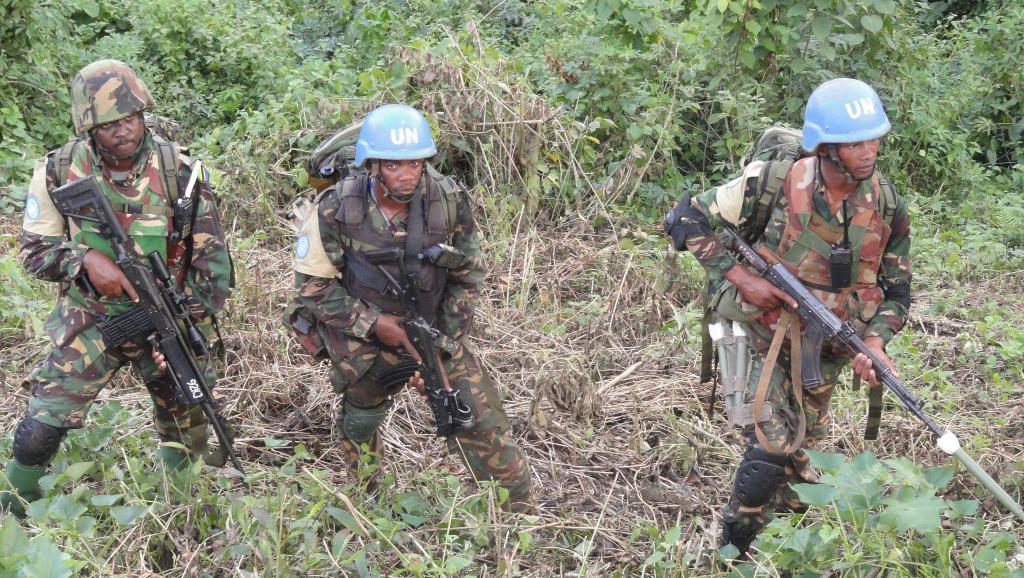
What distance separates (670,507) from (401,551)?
141 cm

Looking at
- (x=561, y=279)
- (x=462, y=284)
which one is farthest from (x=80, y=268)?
(x=561, y=279)

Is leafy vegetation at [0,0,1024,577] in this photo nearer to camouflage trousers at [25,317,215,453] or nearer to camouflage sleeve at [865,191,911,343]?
camouflage trousers at [25,317,215,453]

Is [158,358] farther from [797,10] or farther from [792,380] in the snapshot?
[797,10]

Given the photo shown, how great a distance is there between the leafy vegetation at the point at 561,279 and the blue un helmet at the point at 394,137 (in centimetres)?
127

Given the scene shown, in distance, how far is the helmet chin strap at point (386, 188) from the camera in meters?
4.02

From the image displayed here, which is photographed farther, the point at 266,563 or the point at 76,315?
the point at 76,315

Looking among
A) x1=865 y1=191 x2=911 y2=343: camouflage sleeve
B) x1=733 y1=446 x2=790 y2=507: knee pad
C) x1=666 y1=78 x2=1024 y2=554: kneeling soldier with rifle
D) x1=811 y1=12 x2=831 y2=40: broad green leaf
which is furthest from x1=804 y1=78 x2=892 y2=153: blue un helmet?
x1=811 y1=12 x2=831 y2=40: broad green leaf

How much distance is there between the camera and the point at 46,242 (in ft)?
13.3

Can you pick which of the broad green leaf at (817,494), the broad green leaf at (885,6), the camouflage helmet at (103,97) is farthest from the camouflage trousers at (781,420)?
the broad green leaf at (885,6)

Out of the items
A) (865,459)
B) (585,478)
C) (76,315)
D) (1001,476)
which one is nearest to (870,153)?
(865,459)

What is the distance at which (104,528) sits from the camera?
3891 millimetres

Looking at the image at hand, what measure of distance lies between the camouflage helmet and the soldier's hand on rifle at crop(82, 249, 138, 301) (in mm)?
488

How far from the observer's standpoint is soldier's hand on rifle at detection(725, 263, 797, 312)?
397cm

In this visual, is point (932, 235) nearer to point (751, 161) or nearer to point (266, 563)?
point (751, 161)
